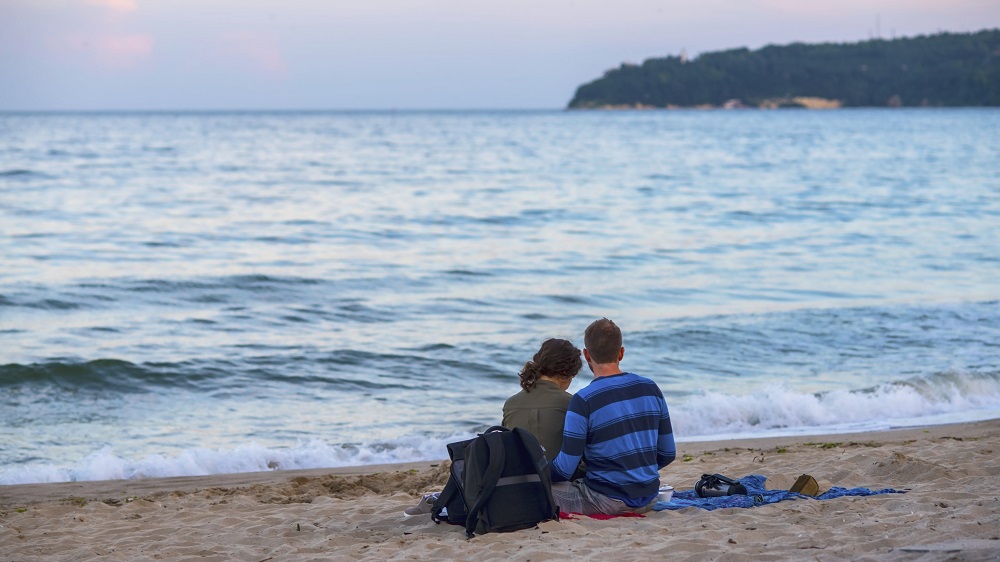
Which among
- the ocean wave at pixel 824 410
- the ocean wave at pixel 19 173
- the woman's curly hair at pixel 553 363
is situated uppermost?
the ocean wave at pixel 19 173

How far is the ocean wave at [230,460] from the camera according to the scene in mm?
7820

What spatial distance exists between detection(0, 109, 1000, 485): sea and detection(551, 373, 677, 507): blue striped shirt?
363cm

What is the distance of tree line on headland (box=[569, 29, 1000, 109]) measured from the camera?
13488 centimetres

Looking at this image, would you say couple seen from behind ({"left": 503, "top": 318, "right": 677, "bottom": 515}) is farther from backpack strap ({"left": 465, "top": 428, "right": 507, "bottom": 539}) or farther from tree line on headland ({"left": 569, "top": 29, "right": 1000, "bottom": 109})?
tree line on headland ({"left": 569, "top": 29, "right": 1000, "bottom": 109})

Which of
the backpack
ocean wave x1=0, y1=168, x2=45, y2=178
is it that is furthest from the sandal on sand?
ocean wave x1=0, y1=168, x2=45, y2=178

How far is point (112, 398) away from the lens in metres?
10.2

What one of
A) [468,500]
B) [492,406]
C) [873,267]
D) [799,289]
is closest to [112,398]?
[492,406]

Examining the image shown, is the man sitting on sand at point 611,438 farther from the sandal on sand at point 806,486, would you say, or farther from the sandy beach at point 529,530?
the sandal on sand at point 806,486

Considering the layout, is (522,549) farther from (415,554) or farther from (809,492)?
(809,492)

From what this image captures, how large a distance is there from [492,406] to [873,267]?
11.9 metres

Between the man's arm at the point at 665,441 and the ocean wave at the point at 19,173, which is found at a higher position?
the ocean wave at the point at 19,173

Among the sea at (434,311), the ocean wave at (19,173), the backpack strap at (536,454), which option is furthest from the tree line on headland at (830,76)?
the backpack strap at (536,454)

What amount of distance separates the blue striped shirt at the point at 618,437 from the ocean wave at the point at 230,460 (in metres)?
3.52

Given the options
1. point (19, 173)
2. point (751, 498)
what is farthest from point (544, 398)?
point (19, 173)
